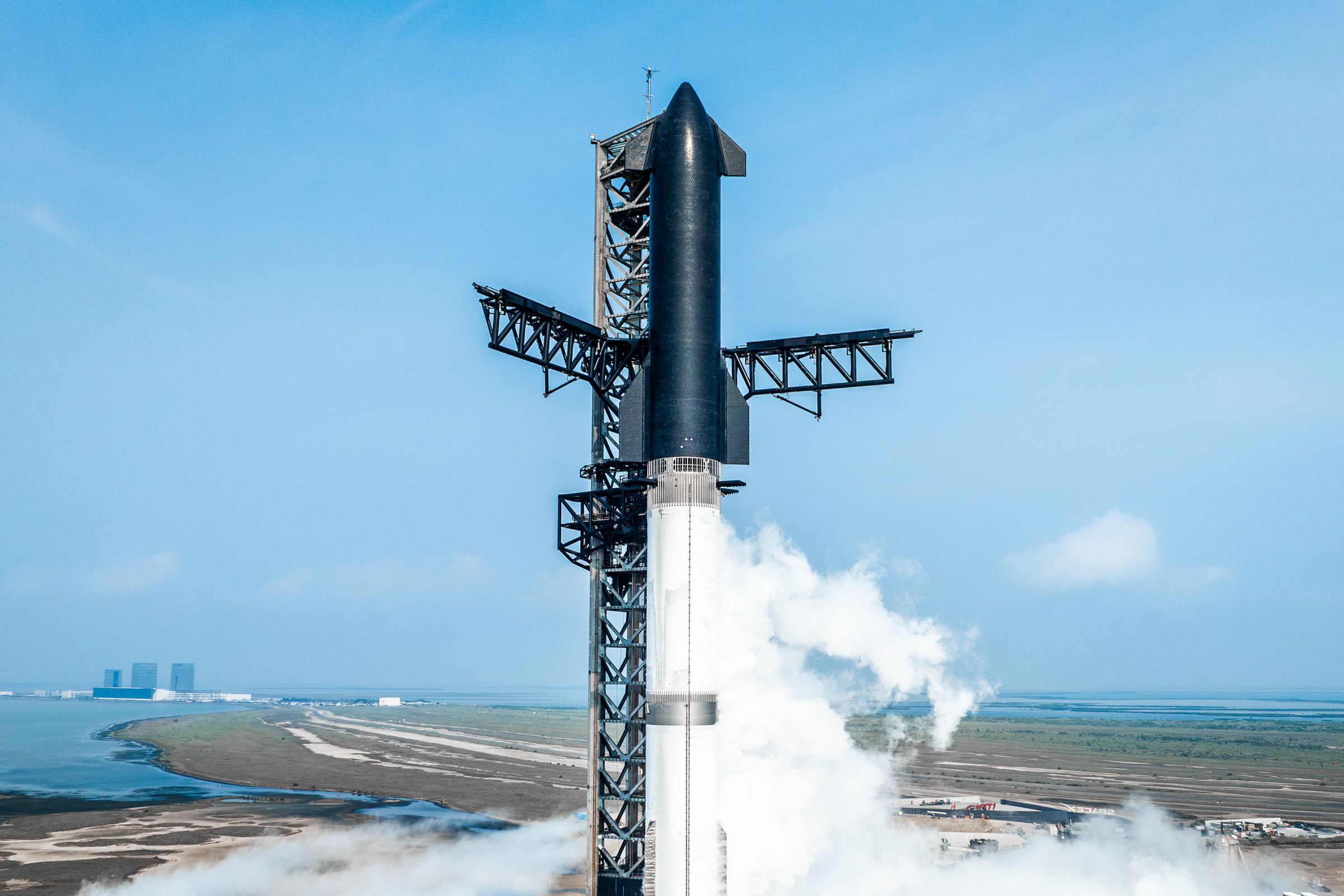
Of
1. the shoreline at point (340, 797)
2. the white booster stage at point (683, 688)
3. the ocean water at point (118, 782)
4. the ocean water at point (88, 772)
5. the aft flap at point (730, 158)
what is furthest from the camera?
the ocean water at point (88, 772)

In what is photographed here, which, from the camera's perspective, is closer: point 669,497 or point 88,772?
point 669,497

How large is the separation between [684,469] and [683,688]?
5.07 m

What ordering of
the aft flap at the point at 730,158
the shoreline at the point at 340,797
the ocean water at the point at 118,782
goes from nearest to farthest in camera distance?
1. the aft flap at the point at 730,158
2. the shoreline at the point at 340,797
3. the ocean water at the point at 118,782

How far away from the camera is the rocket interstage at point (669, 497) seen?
2320 cm

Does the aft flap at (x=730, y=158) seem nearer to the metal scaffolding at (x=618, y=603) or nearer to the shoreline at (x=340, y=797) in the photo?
the metal scaffolding at (x=618, y=603)

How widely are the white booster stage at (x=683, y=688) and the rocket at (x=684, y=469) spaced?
0.03m

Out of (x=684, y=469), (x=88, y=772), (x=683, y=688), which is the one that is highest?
(x=684, y=469)

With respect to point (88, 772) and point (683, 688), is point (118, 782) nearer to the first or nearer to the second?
point (88, 772)

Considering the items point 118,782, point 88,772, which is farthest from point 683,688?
point 88,772

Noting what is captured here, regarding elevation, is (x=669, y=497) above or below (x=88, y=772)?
above

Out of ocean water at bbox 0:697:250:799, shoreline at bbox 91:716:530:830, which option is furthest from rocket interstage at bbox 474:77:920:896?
ocean water at bbox 0:697:250:799

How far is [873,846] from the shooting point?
4091cm

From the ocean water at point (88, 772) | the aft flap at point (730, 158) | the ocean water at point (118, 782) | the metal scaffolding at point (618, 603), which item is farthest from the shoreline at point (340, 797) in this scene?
the aft flap at point (730, 158)

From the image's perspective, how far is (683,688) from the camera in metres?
23.3
